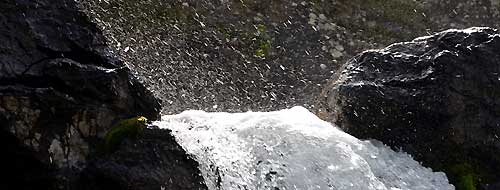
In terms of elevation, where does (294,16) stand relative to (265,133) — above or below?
above

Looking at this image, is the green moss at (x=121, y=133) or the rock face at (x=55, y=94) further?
the green moss at (x=121, y=133)

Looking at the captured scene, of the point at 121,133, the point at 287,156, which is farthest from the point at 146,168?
the point at 287,156

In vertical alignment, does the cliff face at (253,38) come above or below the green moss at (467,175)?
above

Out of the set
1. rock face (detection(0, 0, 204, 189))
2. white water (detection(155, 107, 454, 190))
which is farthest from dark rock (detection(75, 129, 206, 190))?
white water (detection(155, 107, 454, 190))

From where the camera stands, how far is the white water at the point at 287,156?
6.34 m

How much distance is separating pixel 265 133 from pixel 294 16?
190 inches

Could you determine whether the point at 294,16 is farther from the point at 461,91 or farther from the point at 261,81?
the point at 461,91

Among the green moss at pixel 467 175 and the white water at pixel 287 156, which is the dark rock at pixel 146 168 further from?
→ the green moss at pixel 467 175

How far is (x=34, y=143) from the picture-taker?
545cm

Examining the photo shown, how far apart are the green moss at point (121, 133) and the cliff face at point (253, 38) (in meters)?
2.63

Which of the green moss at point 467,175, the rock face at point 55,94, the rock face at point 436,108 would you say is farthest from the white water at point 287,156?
the rock face at point 55,94

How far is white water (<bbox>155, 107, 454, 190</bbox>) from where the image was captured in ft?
20.8

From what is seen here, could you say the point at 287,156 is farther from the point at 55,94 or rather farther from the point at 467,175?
the point at 55,94

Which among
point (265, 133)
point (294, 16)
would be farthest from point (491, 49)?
point (294, 16)
